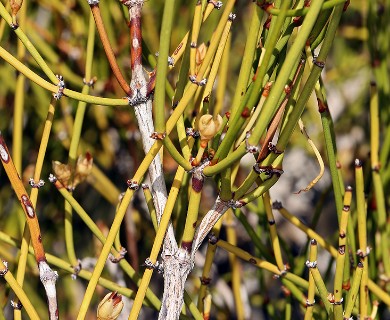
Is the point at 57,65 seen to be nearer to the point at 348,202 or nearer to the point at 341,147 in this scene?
the point at 348,202

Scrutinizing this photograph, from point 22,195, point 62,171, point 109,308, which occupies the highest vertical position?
point 62,171

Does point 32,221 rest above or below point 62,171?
below

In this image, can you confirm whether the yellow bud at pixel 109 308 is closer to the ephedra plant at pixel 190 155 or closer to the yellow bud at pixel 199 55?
the ephedra plant at pixel 190 155

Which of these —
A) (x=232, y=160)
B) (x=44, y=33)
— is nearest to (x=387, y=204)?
(x=232, y=160)

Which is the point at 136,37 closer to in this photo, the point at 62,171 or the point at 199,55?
the point at 199,55

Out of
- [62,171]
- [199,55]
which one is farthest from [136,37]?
[62,171]

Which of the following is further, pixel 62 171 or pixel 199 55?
pixel 62 171

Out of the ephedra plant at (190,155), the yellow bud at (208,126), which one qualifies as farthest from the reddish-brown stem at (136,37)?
the yellow bud at (208,126)

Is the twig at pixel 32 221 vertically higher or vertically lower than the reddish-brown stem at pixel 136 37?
lower
